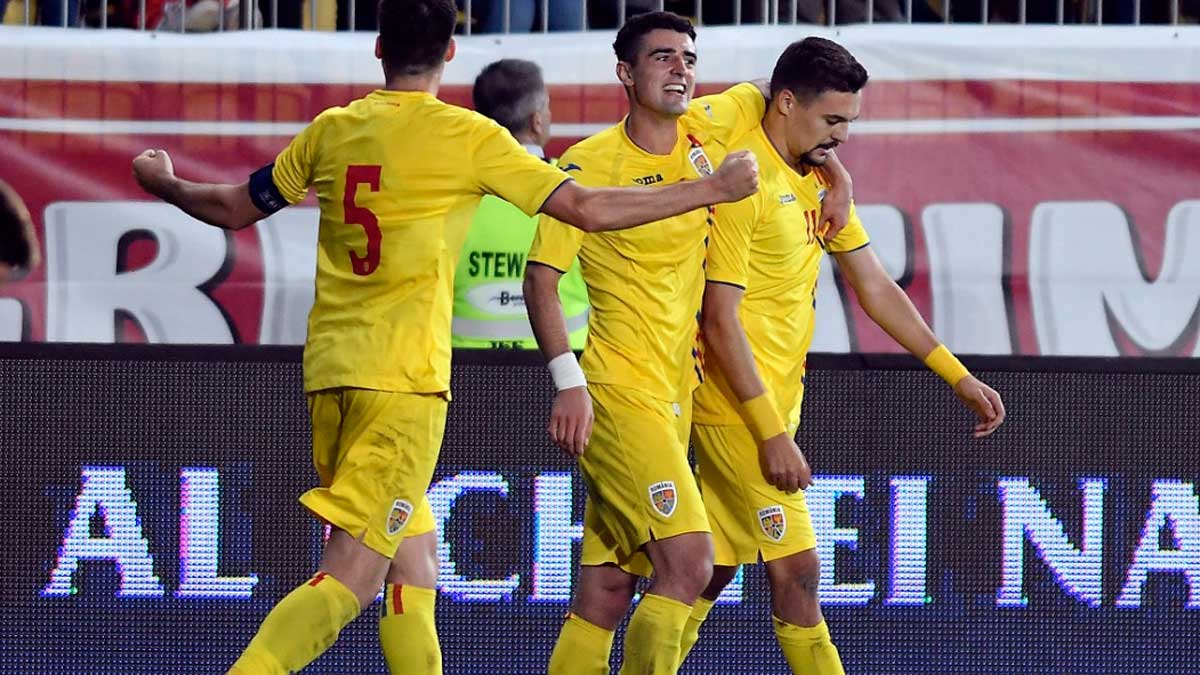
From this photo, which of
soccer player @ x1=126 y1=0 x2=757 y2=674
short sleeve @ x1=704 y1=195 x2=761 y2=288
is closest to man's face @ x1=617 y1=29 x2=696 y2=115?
short sleeve @ x1=704 y1=195 x2=761 y2=288

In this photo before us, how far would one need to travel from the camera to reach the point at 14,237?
805 centimetres

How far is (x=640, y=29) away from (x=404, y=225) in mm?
1121

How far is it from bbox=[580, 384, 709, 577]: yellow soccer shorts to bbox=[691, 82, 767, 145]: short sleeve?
90 cm

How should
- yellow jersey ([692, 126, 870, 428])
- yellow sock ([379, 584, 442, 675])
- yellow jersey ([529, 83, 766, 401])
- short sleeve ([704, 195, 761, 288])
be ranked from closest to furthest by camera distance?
yellow sock ([379, 584, 442, 675]) < yellow jersey ([529, 83, 766, 401]) < short sleeve ([704, 195, 761, 288]) < yellow jersey ([692, 126, 870, 428])

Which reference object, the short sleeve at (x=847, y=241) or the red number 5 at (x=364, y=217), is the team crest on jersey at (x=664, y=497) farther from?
the short sleeve at (x=847, y=241)

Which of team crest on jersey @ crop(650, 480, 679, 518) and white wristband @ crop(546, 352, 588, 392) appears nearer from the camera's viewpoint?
white wristband @ crop(546, 352, 588, 392)

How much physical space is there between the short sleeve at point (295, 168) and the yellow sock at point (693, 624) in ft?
5.43

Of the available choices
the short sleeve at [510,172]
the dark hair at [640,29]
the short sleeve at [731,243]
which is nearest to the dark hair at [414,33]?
the short sleeve at [510,172]

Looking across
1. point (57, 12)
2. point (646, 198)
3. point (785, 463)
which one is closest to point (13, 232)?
point (57, 12)

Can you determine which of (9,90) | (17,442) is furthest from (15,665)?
(9,90)

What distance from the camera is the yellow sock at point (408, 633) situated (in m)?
5.86

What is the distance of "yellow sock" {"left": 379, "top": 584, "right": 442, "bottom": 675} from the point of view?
5.86m

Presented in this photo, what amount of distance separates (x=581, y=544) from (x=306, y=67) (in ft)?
7.91

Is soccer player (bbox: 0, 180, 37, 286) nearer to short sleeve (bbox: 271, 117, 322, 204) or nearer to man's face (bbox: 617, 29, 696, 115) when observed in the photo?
short sleeve (bbox: 271, 117, 322, 204)
